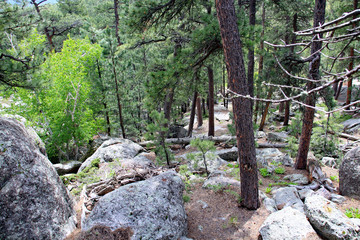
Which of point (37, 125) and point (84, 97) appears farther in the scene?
point (84, 97)

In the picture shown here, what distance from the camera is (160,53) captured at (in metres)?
16.9

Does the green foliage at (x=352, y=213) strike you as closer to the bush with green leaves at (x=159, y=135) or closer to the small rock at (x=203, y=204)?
the small rock at (x=203, y=204)

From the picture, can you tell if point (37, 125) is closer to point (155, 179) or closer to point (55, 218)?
point (55, 218)

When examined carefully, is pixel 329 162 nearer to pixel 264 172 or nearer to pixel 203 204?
pixel 264 172

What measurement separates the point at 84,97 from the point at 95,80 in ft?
8.84

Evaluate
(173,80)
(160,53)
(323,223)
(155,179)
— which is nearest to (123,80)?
(160,53)

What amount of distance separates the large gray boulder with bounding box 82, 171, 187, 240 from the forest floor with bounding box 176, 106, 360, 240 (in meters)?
0.76

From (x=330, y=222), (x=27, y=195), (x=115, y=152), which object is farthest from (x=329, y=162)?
(x=27, y=195)

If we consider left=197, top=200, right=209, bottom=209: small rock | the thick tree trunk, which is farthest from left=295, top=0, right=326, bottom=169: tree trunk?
left=197, top=200, right=209, bottom=209: small rock

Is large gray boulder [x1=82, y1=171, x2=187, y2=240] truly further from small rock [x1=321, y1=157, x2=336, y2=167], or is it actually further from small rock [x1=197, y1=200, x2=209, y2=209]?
small rock [x1=321, y1=157, x2=336, y2=167]

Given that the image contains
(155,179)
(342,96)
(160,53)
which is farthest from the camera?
(342,96)

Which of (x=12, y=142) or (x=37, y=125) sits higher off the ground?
(x=12, y=142)

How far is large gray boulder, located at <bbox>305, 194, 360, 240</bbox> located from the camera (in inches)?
151

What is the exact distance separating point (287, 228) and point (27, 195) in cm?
515
